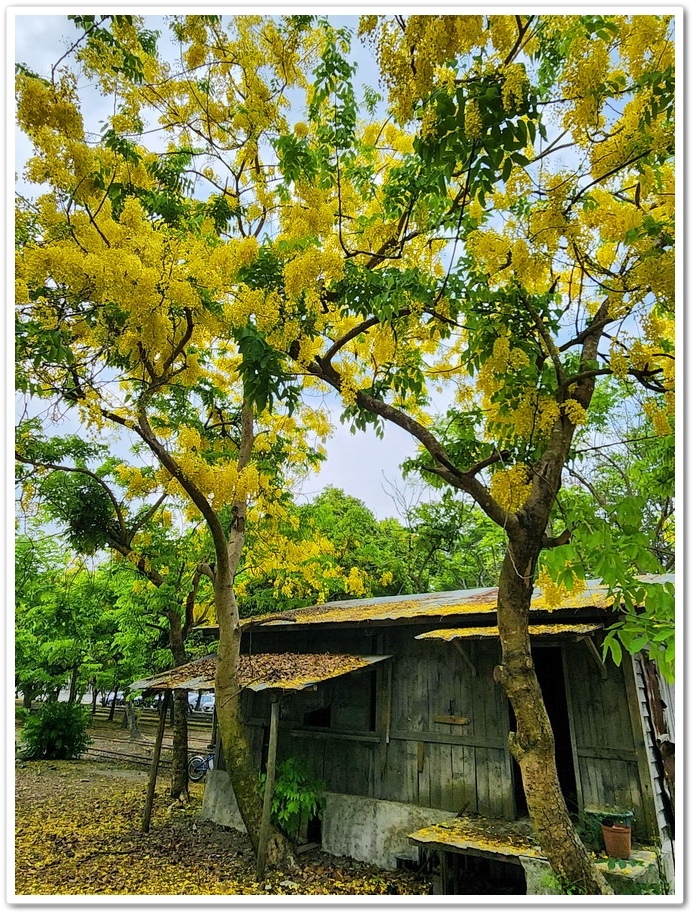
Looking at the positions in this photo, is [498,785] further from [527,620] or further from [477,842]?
[527,620]

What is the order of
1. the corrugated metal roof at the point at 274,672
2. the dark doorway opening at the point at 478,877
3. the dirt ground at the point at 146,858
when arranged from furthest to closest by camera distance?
the corrugated metal roof at the point at 274,672 < the dirt ground at the point at 146,858 < the dark doorway opening at the point at 478,877

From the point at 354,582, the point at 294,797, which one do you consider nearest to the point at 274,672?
the point at 294,797

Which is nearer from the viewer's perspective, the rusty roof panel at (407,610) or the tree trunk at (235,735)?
the tree trunk at (235,735)

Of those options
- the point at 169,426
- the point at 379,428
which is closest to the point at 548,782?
the point at 379,428

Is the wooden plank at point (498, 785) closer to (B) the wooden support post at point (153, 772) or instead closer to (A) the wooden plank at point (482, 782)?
(A) the wooden plank at point (482, 782)

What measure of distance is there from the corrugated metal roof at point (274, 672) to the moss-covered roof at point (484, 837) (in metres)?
1.46

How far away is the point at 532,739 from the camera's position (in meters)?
3.31

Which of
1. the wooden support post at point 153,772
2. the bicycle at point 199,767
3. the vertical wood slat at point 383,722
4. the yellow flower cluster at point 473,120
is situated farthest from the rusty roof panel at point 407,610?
the bicycle at point 199,767

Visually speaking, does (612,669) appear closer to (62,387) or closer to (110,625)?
(62,387)

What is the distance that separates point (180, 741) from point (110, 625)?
738 cm

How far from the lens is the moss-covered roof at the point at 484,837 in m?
4.08

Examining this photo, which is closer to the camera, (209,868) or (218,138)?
(218,138)

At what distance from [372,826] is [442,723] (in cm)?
120

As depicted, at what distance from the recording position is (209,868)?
5.26 metres
